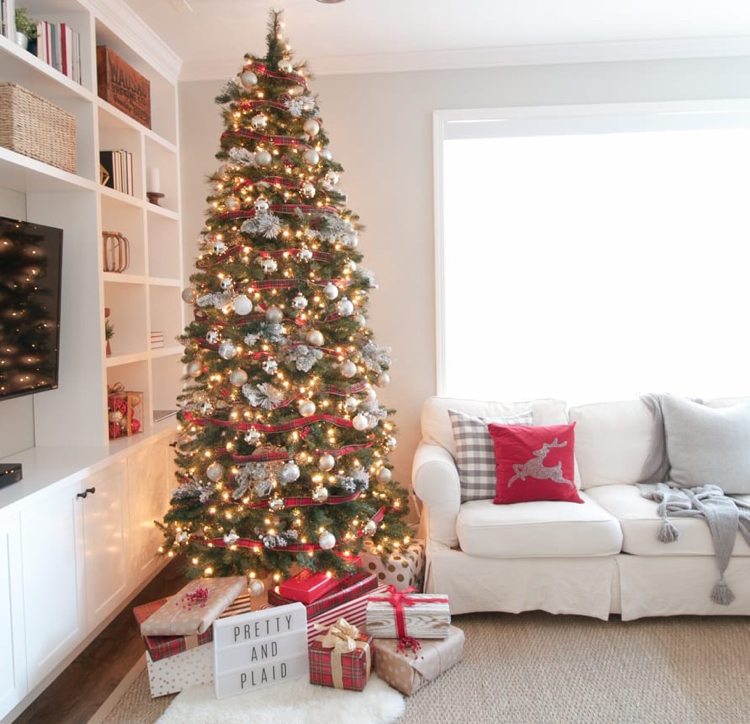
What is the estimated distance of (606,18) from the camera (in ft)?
11.1

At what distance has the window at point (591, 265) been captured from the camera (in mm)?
3938

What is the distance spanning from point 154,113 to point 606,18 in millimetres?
2499

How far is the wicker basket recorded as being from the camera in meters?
2.42

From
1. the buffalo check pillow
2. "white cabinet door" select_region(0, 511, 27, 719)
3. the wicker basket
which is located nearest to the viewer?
"white cabinet door" select_region(0, 511, 27, 719)

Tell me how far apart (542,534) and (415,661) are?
818mm

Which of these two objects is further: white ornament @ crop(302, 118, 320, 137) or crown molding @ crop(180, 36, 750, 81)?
crown molding @ crop(180, 36, 750, 81)

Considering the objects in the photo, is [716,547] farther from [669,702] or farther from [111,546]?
[111,546]

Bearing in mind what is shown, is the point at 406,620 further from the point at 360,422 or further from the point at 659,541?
the point at 659,541

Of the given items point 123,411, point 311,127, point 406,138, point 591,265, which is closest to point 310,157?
point 311,127

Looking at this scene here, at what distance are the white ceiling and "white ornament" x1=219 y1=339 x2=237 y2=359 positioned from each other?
1.60m

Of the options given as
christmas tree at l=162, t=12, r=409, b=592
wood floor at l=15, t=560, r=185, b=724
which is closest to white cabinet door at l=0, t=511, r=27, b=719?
wood floor at l=15, t=560, r=185, b=724

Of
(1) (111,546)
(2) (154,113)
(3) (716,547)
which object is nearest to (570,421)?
(3) (716,547)

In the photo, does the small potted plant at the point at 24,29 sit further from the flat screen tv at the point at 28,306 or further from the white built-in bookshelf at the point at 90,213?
the flat screen tv at the point at 28,306

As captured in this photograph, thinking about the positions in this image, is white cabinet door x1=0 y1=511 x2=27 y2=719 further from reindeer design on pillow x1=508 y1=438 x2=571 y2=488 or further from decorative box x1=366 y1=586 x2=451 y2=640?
reindeer design on pillow x1=508 y1=438 x2=571 y2=488
